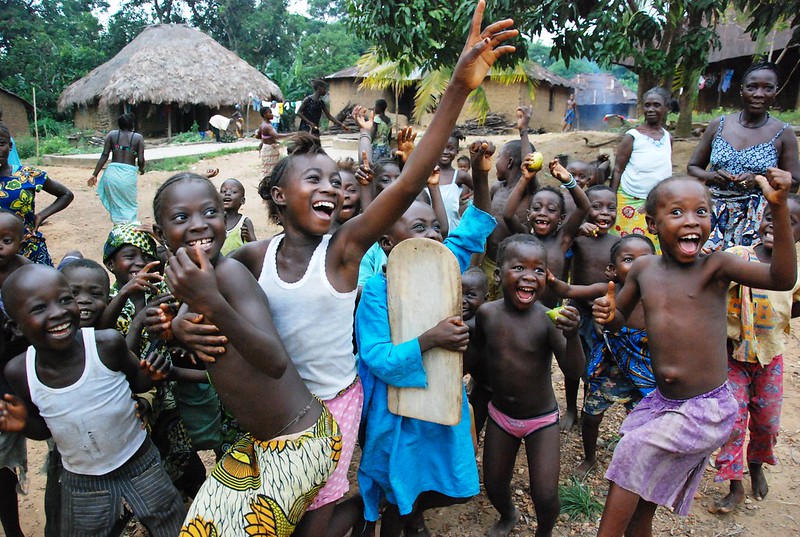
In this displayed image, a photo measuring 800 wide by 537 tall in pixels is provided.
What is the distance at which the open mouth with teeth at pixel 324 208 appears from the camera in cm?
208

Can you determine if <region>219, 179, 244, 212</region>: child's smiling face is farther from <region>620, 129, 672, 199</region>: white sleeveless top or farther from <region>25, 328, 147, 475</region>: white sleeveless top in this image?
<region>620, 129, 672, 199</region>: white sleeveless top

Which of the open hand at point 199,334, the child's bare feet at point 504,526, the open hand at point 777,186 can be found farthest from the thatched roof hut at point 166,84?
the open hand at point 777,186

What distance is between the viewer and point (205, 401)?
2646mm

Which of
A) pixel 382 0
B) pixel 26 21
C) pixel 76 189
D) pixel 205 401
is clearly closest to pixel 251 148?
pixel 76 189

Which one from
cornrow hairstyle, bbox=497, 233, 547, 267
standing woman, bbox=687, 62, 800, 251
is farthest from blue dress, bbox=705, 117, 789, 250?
cornrow hairstyle, bbox=497, 233, 547, 267

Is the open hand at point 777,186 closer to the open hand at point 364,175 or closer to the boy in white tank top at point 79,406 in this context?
the open hand at point 364,175

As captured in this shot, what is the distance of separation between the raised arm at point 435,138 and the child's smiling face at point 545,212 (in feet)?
6.07

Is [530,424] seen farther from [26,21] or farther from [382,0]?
[26,21]

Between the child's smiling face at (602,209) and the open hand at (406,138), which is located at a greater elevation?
the open hand at (406,138)

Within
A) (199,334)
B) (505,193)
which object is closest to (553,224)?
(505,193)

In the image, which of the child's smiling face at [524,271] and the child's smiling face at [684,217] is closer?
the child's smiling face at [684,217]

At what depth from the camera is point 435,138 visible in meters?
1.91

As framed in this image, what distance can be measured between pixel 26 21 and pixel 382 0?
28231 millimetres

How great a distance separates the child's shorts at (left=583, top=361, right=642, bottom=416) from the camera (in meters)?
3.11
